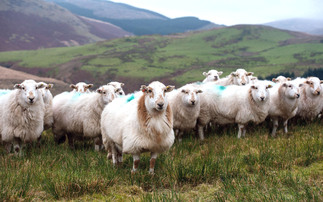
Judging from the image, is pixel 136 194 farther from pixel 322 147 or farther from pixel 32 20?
pixel 32 20

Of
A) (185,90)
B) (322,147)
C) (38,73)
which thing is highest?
(185,90)

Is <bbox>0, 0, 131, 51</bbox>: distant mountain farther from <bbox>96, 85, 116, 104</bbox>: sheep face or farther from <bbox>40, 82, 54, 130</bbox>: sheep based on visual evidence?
<bbox>96, 85, 116, 104</bbox>: sheep face

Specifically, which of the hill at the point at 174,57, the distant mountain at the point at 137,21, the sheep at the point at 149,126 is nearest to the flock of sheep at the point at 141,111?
the sheep at the point at 149,126

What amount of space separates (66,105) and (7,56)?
56.8 meters

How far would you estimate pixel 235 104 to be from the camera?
9312 millimetres

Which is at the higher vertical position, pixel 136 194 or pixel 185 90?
pixel 185 90

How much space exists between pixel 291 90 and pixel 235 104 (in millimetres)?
1669

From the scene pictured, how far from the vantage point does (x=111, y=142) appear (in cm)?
664

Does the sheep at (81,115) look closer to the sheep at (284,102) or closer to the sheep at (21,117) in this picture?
the sheep at (21,117)

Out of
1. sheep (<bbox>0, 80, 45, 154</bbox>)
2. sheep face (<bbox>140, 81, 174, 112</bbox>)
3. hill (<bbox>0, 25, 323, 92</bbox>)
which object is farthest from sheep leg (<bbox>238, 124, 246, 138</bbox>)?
hill (<bbox>0, 25, 323, 92</bbox>)

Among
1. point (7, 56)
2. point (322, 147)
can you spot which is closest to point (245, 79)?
point (322, 147)

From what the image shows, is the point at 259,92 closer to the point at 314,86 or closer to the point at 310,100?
the point at 314,86

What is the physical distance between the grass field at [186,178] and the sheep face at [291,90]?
90.0 inches

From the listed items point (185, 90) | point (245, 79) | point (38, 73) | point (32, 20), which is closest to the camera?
point (185, 90)
